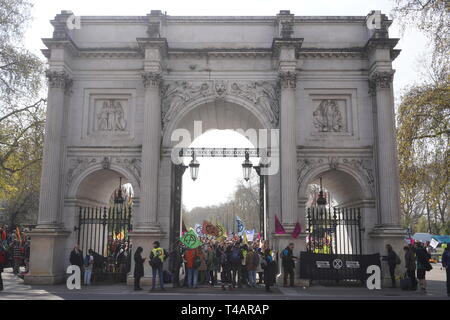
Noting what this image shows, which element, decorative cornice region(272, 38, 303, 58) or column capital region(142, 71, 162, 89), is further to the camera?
column capital region(142, 71, 162, 89)

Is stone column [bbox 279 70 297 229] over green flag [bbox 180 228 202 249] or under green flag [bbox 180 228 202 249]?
over

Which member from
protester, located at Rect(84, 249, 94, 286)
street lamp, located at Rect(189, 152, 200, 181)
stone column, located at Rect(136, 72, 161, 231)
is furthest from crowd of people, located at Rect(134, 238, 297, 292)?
street lamp, located at Rect(189, 152, 200, 181)

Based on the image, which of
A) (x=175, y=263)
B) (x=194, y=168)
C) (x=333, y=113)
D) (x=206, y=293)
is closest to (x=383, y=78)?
(x=333, y=113)

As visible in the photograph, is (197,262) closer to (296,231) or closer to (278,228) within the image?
(278,228)

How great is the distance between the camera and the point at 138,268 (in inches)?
644

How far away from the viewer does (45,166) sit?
1916 cm

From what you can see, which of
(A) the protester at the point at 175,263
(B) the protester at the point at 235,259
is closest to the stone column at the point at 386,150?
(B) the protester at the point at 235,259

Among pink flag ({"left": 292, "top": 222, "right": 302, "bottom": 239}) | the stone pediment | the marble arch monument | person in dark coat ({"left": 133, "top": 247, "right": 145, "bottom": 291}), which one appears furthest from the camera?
the stone pediment

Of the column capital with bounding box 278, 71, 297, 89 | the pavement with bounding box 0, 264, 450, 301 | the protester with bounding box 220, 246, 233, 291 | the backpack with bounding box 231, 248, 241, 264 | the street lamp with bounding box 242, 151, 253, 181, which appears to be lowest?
the pavement with bounding box 0, 264, 450, 301

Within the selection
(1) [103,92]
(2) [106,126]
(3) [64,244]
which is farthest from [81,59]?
(3) [64,244]

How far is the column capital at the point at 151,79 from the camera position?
19.7 metres

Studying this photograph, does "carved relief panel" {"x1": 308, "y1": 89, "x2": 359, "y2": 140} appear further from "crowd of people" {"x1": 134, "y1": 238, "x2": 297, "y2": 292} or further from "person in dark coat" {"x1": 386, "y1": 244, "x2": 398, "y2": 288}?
"crowd of people" {"x1": 134, "y1": 238, "x2": 297, "y2": 292}

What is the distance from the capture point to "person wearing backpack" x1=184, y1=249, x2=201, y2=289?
679 inches

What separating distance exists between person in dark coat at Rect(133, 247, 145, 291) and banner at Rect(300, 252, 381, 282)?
641 centimetres
